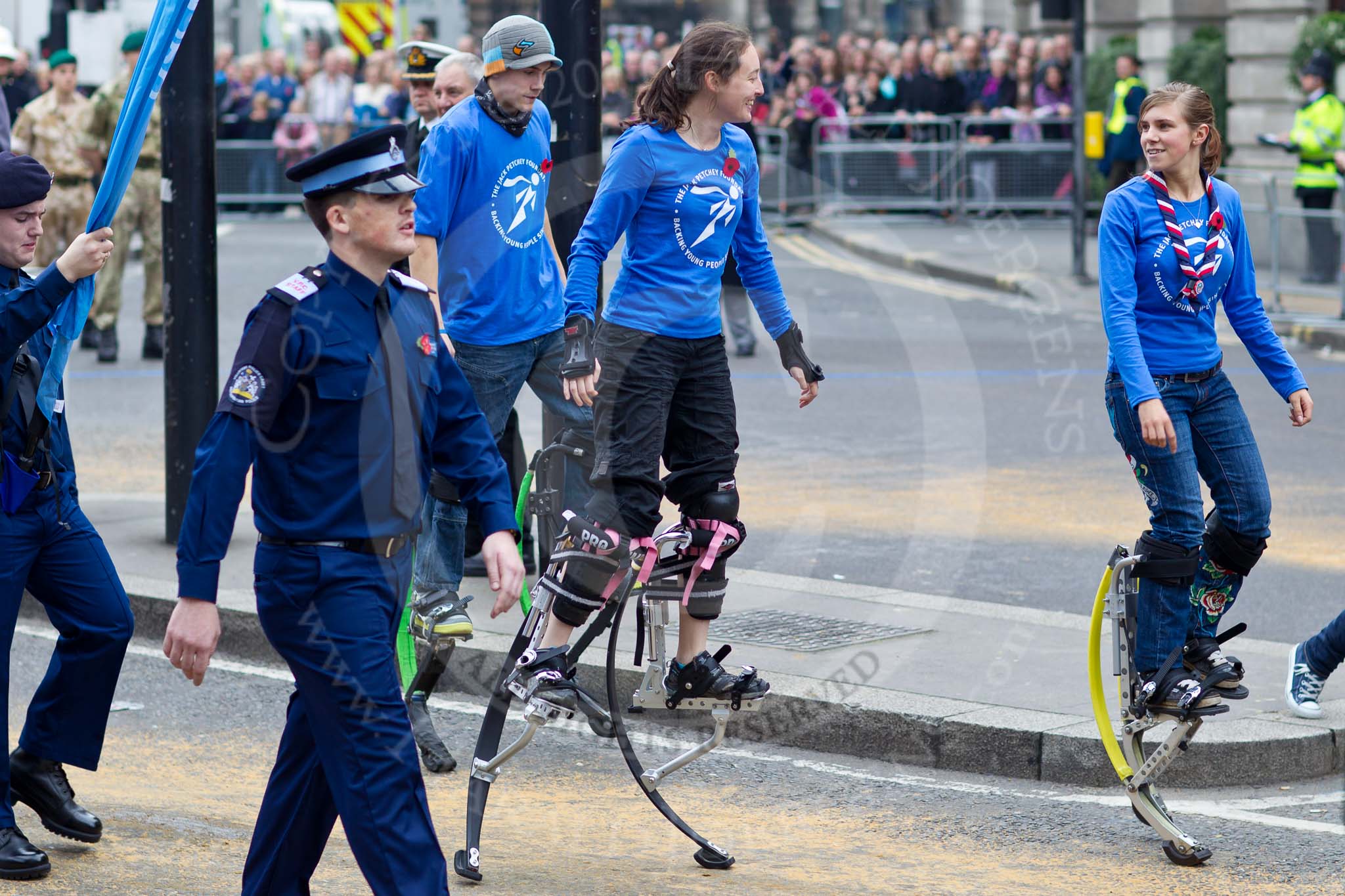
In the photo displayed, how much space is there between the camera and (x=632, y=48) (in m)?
48.2

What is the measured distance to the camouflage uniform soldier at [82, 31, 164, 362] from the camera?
45.5ft

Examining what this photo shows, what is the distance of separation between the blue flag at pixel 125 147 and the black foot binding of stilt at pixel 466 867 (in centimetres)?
152

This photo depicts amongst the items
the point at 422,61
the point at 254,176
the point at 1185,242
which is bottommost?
the point at 254,176

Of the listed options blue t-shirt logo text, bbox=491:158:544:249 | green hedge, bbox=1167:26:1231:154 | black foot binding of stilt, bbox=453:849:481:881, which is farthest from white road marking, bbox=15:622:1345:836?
green hedge, bbox=1167:26:1231:154

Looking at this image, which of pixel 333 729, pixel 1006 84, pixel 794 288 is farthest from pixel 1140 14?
pixel 333 729

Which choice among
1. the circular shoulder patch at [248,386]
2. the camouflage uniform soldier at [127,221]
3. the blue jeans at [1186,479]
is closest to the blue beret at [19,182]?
the circular shoulder patch at [248,386]

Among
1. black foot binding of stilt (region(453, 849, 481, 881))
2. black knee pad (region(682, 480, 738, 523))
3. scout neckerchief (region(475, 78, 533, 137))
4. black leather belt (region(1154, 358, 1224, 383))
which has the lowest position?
black foot binding of stilt (region(453, 849, 481, 881))

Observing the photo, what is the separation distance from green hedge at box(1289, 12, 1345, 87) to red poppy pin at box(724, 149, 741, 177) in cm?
1596

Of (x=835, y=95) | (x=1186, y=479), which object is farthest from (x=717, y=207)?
(x=835, y=95)

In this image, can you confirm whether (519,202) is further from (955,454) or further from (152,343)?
(152,343)

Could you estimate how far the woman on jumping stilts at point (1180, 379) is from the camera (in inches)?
206

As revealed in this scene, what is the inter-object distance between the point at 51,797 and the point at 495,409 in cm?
214

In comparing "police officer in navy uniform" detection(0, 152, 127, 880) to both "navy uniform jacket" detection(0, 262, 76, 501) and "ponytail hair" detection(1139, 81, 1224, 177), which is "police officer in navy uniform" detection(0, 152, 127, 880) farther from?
"ponytail hair" detection(1139, 81, 1224, 177)

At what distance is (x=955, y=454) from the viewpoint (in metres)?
11.2
